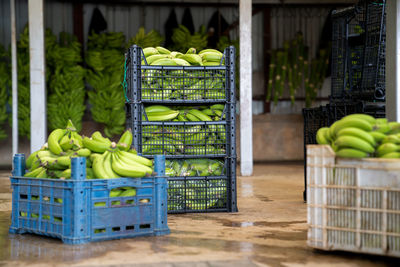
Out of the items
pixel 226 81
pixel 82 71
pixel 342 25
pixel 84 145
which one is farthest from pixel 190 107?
pixel 82 71

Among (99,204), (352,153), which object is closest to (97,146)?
(99,204)

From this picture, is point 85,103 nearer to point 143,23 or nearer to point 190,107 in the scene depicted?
point 143,23

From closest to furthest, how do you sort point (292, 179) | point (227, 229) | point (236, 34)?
point (227, 229)
point (292, 179)
point (236, 34)

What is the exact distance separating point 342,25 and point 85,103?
9052 mm

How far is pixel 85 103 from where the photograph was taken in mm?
14195

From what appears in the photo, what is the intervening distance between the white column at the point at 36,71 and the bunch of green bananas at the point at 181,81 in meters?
5.72

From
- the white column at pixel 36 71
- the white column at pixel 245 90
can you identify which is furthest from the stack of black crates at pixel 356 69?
the white column at pixel 36 71

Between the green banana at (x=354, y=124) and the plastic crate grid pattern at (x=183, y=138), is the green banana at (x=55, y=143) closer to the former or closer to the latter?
the plastic crate grid pattern at (x=183, y=138)

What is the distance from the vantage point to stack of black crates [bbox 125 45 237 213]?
5.25 m

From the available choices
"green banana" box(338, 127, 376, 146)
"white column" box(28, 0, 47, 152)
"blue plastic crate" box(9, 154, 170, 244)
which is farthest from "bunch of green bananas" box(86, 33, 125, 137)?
"green banana" box(338, 127, 376, 146)

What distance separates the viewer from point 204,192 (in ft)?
17.9

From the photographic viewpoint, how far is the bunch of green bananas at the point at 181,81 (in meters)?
5.26

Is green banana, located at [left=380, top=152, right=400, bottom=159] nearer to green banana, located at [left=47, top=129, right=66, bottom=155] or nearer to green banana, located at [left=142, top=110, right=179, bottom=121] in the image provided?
green banana, located at [left=142, top=110, right=179, bottom=121]

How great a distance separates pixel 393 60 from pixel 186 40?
7.87 m
